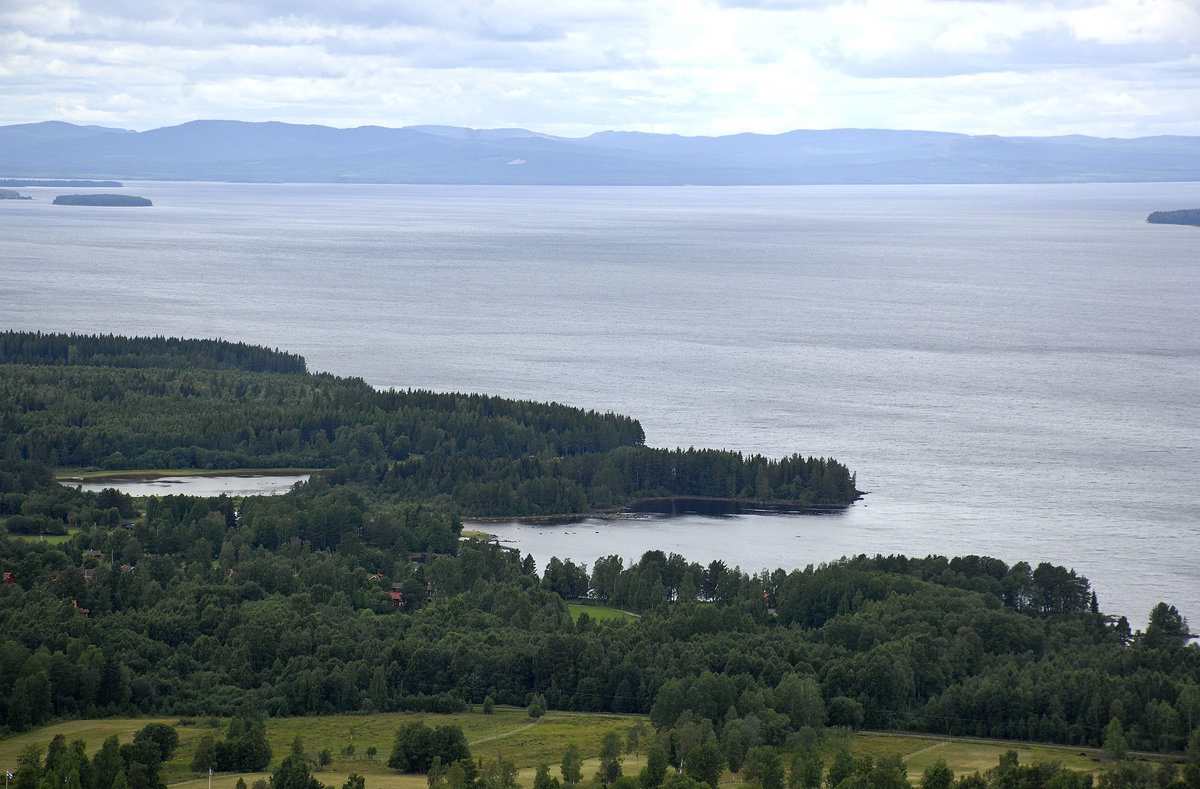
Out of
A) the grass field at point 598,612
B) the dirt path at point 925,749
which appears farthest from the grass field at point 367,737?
the grass field at point 598,612

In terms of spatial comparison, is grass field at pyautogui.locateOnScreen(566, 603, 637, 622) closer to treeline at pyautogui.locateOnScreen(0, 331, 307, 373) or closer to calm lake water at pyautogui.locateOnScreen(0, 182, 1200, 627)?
calm lake water at pyautogui.locateOnScreen(0, 182, 1200, 627)

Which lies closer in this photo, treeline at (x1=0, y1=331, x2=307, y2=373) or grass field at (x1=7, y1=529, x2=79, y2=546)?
grass field at (x1=7, y1=529, x2=79, y2=546)

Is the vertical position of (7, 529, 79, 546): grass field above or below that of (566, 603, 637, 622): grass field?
above

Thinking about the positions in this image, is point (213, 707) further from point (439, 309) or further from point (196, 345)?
point (439, 309)

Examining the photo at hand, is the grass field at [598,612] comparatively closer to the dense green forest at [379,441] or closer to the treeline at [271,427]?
the dense green forest at [379,441]

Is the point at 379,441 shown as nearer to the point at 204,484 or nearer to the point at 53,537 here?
the point at 204,484

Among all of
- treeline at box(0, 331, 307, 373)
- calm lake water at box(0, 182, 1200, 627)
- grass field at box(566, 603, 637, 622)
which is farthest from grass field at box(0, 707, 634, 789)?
treeline at box(0, 331, 307, 373)

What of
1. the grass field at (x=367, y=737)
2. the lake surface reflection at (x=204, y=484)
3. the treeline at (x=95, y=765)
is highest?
the lake surface reflection at (x=204, y=484)
